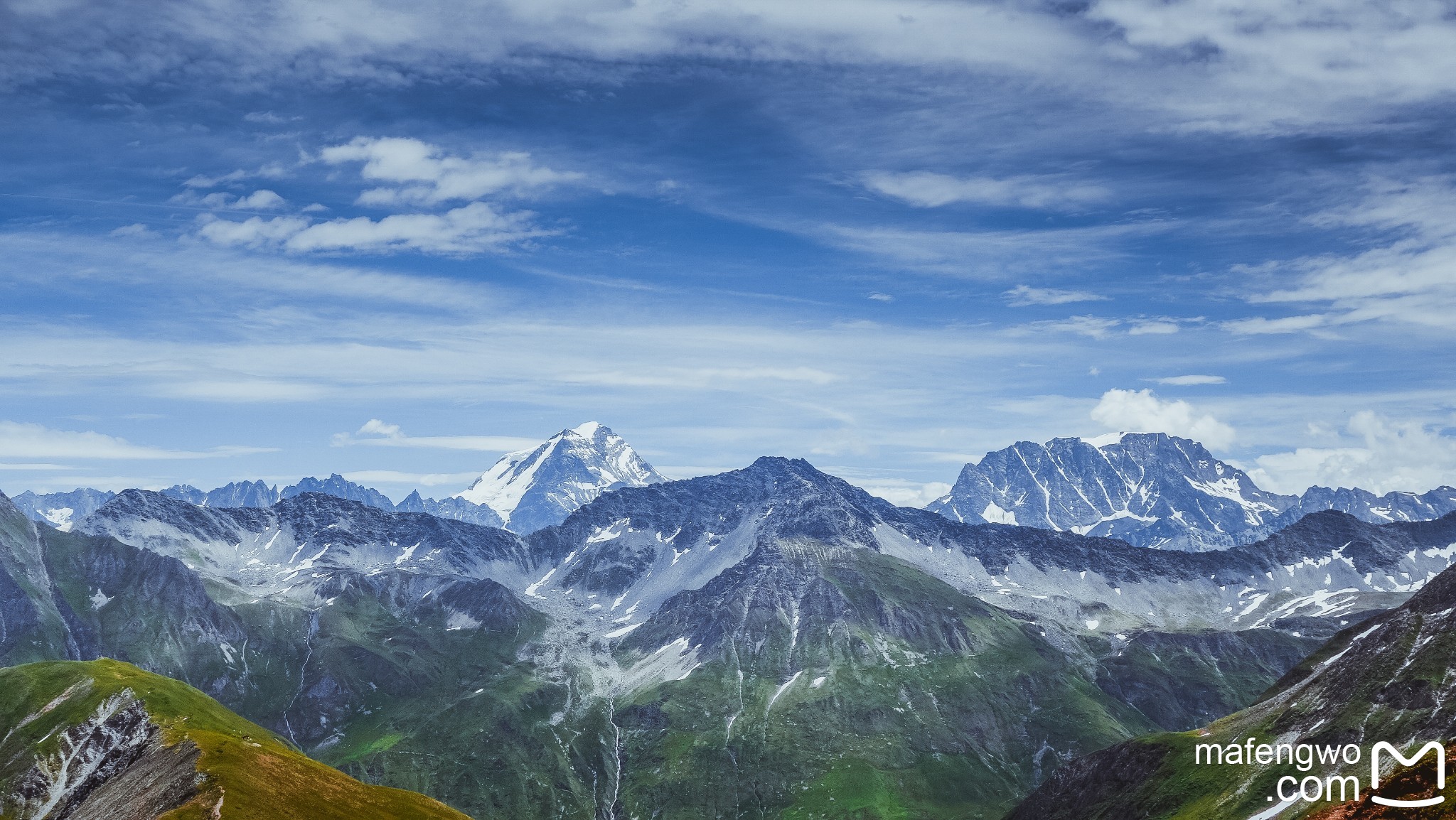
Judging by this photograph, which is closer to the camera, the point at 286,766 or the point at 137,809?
the point at 137,809

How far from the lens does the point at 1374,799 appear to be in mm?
110938

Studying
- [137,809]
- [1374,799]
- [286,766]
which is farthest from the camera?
[286,766]

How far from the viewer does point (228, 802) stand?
6058 inches

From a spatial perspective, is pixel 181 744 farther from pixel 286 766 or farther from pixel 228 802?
pixel 228 802

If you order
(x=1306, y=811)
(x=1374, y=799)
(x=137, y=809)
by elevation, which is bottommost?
(x=1306, y=811)

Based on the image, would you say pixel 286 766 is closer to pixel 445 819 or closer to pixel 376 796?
pixel 376 796

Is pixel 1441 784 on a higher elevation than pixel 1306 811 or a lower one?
higher

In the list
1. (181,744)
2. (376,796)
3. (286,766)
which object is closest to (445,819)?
(376,796)

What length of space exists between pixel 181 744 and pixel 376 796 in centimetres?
3692

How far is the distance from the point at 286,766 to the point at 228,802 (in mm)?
29132

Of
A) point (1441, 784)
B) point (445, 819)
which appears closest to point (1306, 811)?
point (1441, 784)

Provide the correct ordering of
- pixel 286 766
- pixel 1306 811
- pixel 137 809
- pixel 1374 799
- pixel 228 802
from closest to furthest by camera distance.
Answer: pixel 1374 799
pixel 228 802
pixel 137 809
pixel 286 766
pixel 1306 811

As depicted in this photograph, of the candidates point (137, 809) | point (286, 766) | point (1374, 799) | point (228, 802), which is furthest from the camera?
point (286, 766)

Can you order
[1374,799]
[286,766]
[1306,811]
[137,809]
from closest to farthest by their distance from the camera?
[1374,799] < [137,809] < [286,766] < [1306,811]
